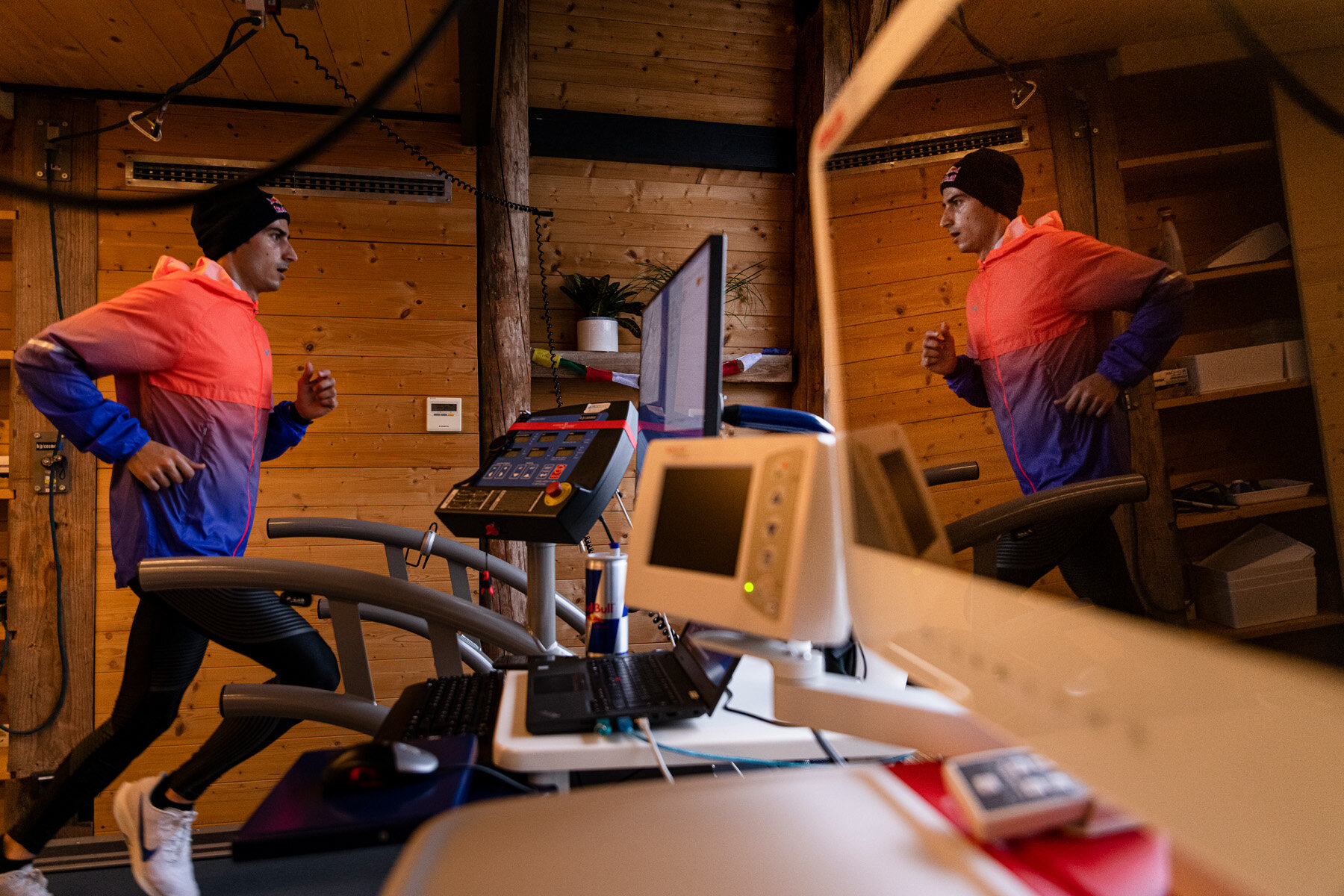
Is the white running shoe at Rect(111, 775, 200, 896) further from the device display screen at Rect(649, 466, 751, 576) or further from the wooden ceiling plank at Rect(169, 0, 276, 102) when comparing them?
the wooden ceiling plank at Rect(169, 0, 276, 102)

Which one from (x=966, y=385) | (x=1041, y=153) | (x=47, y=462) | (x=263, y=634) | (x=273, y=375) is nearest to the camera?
(x=1041, y=153)

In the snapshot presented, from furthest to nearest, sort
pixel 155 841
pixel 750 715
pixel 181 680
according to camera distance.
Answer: pixel 181 680
pixel 155 841
pixel 750 715

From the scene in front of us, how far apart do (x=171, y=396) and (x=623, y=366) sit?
5.27ft

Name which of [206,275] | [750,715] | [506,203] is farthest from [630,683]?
[506,203]

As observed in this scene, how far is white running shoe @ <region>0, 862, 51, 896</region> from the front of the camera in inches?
66.5

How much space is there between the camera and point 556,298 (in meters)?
3.26

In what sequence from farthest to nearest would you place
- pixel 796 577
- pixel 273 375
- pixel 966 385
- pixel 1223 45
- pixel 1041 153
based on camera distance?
pixel 273 375, pixel 796 577, pixel 966 385, pixel 1041 153, pixel 1223 45

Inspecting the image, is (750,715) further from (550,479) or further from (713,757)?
(550,479)

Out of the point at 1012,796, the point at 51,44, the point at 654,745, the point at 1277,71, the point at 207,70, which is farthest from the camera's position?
the point at 51,44

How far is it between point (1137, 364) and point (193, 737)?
334 cm

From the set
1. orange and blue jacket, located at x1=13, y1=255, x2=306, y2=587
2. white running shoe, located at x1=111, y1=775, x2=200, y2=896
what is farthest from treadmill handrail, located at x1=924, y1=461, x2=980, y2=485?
orange and blue jacket, located at x1=13, y1=255, x2=306, y2=587

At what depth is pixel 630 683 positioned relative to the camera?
1.00 m

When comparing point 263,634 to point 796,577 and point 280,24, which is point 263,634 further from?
point 280,24

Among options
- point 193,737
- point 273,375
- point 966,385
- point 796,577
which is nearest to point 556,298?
point 273,375
